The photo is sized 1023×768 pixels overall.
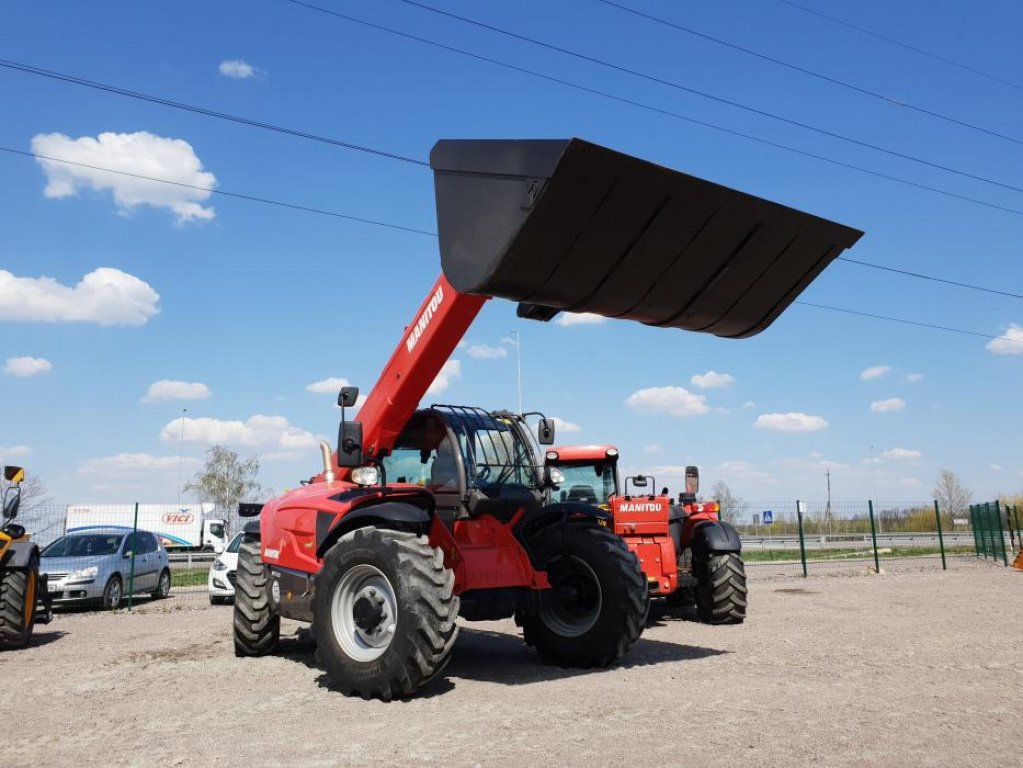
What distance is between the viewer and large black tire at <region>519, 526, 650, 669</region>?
7020 mm

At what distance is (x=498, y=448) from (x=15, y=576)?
6.15m

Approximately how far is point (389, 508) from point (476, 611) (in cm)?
114

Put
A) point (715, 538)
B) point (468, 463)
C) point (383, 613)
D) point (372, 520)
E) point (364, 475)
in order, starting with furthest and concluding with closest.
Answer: point (715, 538)
point (468, 463)
point (364, 475)
point (372, 520)
point (383, 613)

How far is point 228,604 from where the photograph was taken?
634 inches

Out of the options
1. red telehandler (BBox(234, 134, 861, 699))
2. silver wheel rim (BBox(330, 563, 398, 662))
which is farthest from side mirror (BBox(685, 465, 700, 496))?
silver wheel rim (BBox(330, 563, 398, 662))

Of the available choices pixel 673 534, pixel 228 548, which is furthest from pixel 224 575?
pixel 673 534

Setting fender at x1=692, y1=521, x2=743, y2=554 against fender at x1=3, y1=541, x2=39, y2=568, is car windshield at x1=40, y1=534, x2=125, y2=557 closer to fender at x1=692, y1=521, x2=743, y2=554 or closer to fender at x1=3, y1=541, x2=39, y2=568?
fender at x1=3, y1=541, x2=39, y2=568

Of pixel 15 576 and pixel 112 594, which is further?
pixel 112 594

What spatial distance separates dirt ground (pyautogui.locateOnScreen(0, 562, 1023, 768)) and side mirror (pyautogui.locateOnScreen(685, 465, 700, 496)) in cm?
316

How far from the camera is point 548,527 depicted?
7441 mm

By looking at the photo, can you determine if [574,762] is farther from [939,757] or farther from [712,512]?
[712,512]

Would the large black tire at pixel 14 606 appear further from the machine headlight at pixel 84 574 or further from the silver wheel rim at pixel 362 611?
the machine headlight at pixel 84 574

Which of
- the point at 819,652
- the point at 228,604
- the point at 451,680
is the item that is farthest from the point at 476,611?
the point at 228,604

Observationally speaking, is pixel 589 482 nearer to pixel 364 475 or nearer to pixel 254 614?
pixel 254 614
